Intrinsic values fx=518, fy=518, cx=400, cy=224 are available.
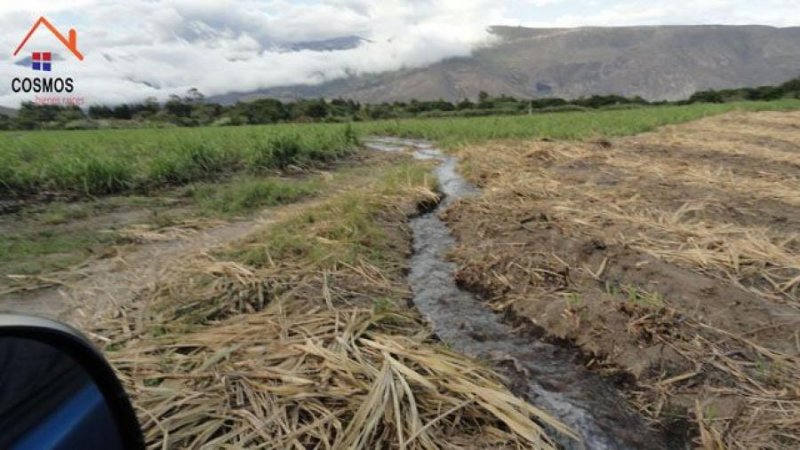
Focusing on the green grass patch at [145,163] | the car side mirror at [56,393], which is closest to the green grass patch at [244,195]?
the green grass patch at [145,163]

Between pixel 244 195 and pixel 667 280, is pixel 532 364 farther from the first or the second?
pixel 244 195

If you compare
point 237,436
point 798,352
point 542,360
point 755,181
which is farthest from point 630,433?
point 755,181

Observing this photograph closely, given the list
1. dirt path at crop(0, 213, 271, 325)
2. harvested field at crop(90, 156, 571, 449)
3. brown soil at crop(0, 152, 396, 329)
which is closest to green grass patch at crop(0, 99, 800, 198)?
brown soil at crop(0, 152, 396, 329)

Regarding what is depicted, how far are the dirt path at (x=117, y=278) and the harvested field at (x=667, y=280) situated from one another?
3.13 m

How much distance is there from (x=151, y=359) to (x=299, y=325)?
0.99 m

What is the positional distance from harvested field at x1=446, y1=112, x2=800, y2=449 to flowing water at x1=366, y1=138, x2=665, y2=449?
15cm

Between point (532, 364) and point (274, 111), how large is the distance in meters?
42.5

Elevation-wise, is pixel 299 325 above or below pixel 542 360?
above

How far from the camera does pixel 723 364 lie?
3.44 m

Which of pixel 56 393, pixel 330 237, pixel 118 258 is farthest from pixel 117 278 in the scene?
pixel 56 393

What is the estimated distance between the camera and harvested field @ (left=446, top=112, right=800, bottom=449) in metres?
3.24

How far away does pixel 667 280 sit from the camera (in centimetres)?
448

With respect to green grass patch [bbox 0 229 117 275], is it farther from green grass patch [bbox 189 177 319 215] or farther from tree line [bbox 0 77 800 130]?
tree line [bbox 0 77 800 130]

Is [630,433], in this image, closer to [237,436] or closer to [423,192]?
[237,436]
